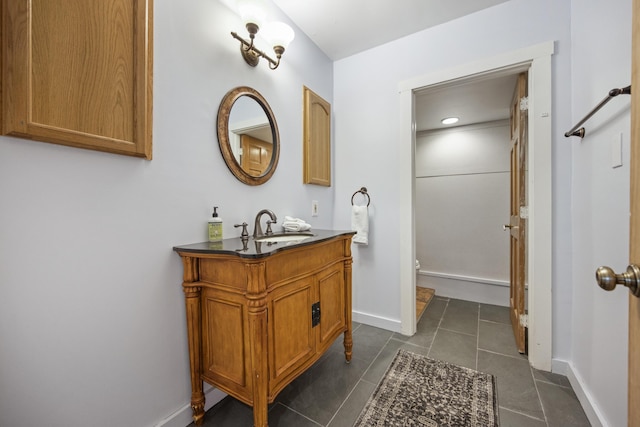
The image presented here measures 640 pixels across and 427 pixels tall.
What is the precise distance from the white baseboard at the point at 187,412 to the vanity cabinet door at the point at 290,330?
1.50ft

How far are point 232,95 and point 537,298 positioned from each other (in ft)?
7.60

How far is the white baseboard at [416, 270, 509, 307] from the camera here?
112 inches

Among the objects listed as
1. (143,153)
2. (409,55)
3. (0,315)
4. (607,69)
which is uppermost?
(409,55)

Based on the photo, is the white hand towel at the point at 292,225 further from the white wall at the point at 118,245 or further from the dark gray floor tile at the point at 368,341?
the dark gray floor tile at the point at 368,341

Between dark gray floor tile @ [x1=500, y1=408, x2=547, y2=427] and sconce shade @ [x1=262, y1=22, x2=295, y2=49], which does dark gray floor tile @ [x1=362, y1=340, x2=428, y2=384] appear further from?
sconce shade @ [x1=262, y1=22, x2=295, y2=49]

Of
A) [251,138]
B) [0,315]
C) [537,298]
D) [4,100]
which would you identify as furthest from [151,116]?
[537,298]

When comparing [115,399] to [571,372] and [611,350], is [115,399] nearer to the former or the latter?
[611,350]

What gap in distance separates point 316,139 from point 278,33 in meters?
0.84

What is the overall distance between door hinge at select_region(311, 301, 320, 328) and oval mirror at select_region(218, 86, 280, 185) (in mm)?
837

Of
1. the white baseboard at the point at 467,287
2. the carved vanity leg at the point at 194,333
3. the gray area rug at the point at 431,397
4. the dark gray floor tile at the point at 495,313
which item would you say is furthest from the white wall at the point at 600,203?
the carved vanity leg at the point at 194,333

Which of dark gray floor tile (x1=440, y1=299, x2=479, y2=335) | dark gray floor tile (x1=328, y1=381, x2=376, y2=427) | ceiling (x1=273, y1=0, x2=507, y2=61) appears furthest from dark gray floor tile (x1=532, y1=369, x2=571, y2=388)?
ceiling (x1=273, y1=0, x2=507, y2=61)

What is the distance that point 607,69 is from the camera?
3.72 feet

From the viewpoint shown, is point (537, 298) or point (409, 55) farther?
point (409, 55)

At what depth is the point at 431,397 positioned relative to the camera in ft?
4.55
